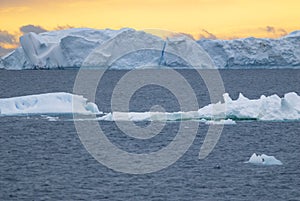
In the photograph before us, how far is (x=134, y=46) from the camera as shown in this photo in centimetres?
12075

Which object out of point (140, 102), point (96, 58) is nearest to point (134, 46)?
point (96, 58)

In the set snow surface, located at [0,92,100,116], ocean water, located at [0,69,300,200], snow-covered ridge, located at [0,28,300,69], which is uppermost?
ocean water, located at [0,69,300,200]

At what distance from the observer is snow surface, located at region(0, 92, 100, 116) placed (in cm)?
3650

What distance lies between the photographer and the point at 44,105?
37.3 meters

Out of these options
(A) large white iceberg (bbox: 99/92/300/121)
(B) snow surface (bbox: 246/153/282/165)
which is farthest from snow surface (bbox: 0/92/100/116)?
(B) snow surface (bbox: 246/153/282/165)

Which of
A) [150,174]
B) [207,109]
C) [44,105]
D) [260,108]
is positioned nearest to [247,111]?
[260,108]

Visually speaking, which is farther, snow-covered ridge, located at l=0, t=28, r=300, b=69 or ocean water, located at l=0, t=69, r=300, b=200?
snow-covered ridge, located at l=0, t=28, r=300, b=69

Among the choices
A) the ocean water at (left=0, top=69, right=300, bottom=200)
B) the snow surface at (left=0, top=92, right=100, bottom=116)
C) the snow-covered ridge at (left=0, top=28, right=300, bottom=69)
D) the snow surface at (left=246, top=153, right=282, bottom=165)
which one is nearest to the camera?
the ocean water at (left=0, top=69, right=300, bottom=200)

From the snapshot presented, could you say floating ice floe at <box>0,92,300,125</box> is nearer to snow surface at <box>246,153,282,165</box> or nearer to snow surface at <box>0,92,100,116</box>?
snow surface at <box>0,92,100,116</box>

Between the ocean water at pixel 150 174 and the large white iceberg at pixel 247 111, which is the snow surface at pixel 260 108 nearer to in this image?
the large white iceberg at pixel 247 111

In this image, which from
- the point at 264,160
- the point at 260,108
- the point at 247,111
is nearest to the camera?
the point at 264,160

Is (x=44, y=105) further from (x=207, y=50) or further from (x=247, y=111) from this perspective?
(x=207, y=50)

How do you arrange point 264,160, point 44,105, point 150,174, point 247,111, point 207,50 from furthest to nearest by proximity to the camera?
point 207,50 → point 44,105 → point 247,111 → point 264,160 → point 150,174

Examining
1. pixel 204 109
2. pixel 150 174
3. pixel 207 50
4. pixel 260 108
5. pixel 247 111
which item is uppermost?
pixel 260 108
